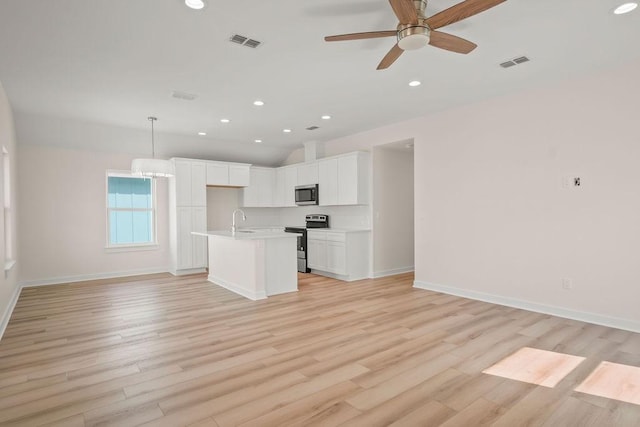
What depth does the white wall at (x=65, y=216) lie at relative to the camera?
19.9 ft

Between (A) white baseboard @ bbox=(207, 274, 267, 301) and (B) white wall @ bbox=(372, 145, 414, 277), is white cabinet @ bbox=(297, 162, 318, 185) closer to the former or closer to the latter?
(B) white wall @ bbox=(372, 145, 414, 277)

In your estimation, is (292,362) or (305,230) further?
(305,230)

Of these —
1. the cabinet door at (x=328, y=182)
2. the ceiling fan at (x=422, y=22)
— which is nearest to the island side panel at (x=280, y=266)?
the cabinet door at (x=328, y=182)

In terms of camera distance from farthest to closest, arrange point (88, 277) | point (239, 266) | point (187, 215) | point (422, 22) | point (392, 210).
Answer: point (187, 215)
point (392, 210)
point (88, 277)
point (239, 266)
point (422, 22)

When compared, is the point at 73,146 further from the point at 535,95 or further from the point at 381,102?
the point at 535,95

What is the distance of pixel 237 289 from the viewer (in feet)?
17.8

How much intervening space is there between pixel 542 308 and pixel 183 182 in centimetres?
637

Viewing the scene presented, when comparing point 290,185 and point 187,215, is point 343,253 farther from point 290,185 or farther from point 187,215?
point 187,215

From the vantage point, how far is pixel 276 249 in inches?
207

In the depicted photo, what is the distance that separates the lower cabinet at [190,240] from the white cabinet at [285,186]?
183 centimetres

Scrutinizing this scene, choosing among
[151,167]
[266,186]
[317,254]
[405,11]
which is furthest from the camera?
[266,186]

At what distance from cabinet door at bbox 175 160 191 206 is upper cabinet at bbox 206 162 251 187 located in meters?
0.43

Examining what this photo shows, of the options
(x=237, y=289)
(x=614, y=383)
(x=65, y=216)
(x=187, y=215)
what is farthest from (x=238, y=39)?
(x=65, y=216)

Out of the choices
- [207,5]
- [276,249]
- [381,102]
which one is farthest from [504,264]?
[207,5]
